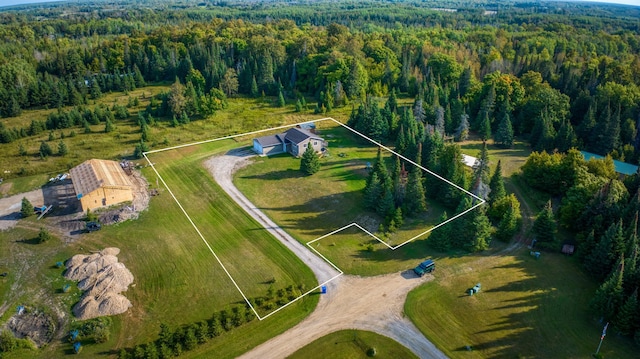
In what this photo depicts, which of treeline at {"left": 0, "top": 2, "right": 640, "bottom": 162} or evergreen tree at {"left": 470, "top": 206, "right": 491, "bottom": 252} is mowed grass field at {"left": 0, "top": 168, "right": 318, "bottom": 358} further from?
treeline at {"left": 0, "top": 2, "right": 640, "bottom": 162}

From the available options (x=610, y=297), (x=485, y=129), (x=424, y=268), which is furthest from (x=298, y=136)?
(x=610, y=297)

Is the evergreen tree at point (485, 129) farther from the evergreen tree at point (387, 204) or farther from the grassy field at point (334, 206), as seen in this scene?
the evergreen tree at point (387, 204)

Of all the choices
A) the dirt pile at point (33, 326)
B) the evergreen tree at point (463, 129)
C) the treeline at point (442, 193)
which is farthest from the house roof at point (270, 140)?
the dirt pile at point (33, 326)

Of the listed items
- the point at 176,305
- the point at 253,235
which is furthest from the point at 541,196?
the point at 176,305

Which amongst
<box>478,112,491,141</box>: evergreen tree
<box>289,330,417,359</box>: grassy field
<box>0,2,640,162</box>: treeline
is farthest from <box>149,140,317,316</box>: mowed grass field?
<box>478,112,491,141</box>: evergreen tree

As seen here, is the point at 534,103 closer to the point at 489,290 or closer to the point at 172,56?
the point at 489,290

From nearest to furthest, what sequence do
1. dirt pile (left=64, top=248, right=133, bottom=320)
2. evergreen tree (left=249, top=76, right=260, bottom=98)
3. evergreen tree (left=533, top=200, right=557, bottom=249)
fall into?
dirt pile (left=64, top=248, right=133, bottom=320) < evergreen tree (left=533, top=200, right=557, bottom=249) < evergreen tree (left=249, top=76, right=260, bottom=98)
